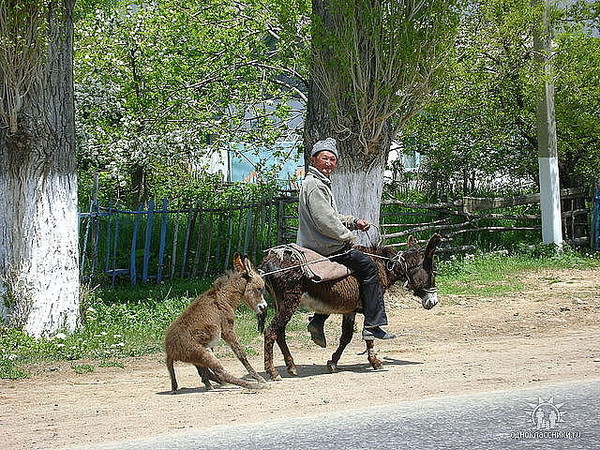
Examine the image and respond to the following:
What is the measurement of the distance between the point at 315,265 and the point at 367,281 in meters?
0.65

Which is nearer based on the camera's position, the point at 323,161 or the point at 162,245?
the point at 323,161

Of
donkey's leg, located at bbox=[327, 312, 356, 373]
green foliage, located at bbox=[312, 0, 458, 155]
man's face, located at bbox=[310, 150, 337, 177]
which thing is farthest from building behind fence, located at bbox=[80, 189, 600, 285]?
man's face, located at bbox=[310, 150, 337, 177]

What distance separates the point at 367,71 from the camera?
1499cm

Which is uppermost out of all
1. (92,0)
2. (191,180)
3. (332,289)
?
(92,0)

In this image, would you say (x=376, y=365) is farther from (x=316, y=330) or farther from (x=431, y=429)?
(x=431, y=429)

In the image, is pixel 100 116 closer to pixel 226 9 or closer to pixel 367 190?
pixel 226 9

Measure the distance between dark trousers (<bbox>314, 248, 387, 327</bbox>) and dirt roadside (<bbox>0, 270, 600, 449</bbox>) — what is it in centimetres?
62

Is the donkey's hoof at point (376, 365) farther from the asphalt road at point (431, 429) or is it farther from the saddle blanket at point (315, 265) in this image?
the asphalt road at point (431, 429)

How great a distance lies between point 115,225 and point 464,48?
319 inches

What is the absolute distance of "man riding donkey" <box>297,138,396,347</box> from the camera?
973 centimetres

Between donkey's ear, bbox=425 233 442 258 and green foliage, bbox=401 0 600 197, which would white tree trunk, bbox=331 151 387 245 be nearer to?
green foliage, bbox=401 0 600 197

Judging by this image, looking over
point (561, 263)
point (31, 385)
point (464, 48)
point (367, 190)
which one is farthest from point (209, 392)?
point (561, 263)

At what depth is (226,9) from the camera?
70.8ft

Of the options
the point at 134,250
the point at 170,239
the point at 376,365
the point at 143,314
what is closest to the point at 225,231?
the point at 170,239
